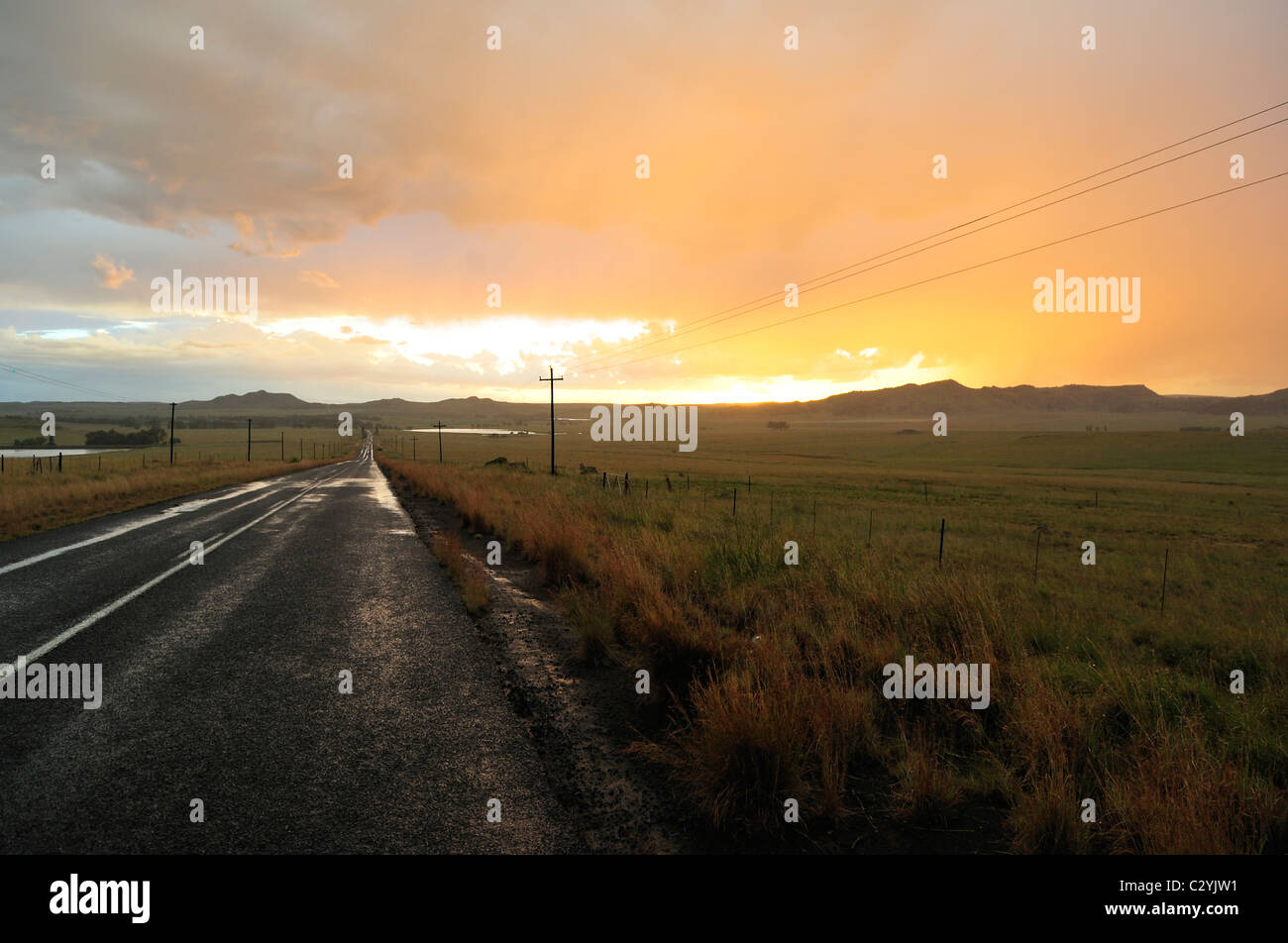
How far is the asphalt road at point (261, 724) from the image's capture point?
3.36 m

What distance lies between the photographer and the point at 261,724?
4766mm

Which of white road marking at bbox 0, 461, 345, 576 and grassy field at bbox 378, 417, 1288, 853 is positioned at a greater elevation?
white road marking at bbox 0, 461, 345, 576

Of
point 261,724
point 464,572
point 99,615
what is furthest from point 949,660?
point 99,615

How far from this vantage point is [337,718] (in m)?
4.93

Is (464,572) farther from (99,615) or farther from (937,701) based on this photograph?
(937,701)

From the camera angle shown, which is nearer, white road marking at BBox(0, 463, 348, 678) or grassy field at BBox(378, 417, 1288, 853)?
grassy field at BBox(378, 417, 1288, 853)

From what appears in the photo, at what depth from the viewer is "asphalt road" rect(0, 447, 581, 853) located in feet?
11.0

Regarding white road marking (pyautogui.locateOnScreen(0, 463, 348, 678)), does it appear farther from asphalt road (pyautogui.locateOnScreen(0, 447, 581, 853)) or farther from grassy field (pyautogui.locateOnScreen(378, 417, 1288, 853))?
grassy field (pyautogui.locateOnScreen(378, 417, 1288, 853))

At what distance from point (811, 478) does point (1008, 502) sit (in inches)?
764

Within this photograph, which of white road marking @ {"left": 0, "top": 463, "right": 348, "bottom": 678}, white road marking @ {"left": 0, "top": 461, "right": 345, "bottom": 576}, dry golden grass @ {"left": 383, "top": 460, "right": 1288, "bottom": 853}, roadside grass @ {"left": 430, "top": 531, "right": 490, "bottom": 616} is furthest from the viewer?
white road marking @ {"left": 0, "top": 461, "right": 345, "bottom": 576}

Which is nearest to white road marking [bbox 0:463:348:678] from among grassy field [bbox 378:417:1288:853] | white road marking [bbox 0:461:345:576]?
white road marking [bbox 0:461:345:576]
